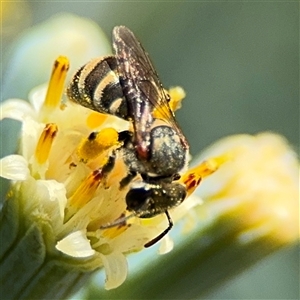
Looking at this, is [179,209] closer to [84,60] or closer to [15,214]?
[15,214]

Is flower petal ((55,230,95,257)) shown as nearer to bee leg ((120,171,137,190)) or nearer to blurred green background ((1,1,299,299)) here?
bee leg ((120,171,137,190))

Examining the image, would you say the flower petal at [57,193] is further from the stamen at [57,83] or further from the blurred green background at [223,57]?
the blurred green background at [223,57]

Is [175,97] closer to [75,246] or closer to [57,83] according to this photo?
[57,83]

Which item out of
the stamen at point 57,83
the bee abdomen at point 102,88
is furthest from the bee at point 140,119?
the stamen at point 57,83

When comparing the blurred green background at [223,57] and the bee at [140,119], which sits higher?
the blurred green background at [223,57]

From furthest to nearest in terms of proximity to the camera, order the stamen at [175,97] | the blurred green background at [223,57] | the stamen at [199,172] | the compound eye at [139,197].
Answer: the blurred green background at [223,57] → the stamen at [175,97] → the stamen at [199,172] → the compound eye at [139,197]
